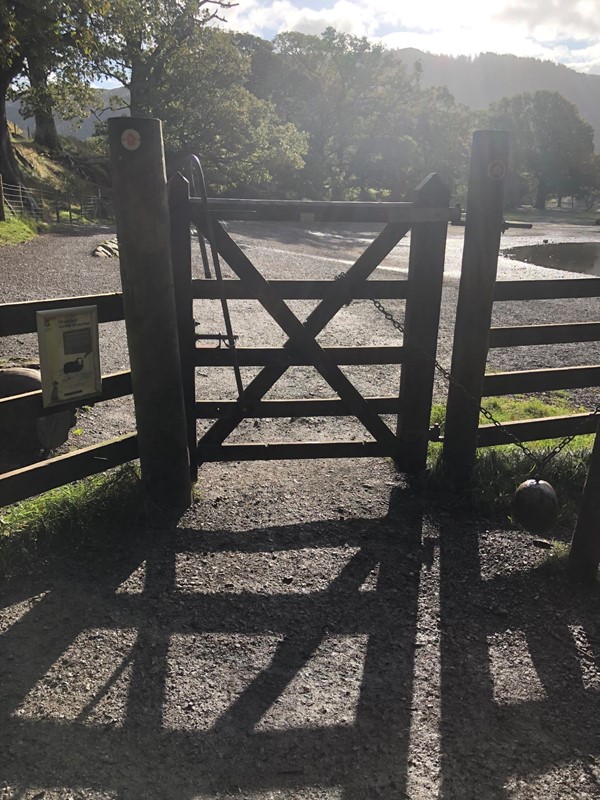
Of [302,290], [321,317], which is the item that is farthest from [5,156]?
[321,317]

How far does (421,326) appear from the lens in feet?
15.7

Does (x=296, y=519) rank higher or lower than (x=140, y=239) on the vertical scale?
lower

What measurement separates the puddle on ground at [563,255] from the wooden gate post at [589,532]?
835 inches

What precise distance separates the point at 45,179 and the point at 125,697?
3754 cm

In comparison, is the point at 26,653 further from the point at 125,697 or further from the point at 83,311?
the point at 83,311

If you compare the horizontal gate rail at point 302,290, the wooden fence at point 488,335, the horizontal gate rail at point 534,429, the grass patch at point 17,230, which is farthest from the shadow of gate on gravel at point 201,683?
the grass patch at point 17,230

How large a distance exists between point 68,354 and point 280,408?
5.11ft

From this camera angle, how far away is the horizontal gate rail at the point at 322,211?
4.36 meters

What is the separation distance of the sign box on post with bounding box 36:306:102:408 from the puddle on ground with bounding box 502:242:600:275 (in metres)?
22.1

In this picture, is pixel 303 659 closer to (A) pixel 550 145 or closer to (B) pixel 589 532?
(B) pixel 589 532

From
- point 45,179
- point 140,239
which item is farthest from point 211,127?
point 140,239

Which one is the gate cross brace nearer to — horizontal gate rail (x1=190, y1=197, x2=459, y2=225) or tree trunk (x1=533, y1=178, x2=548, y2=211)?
horizontal gate rail (x1=190, y1=197, x2=459, y2=225)

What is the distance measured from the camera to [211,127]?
39.0 metres

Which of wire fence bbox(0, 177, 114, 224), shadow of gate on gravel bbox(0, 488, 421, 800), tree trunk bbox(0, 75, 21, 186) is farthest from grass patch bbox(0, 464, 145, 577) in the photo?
tree trunk bbox(0, 75, 21, 186)
